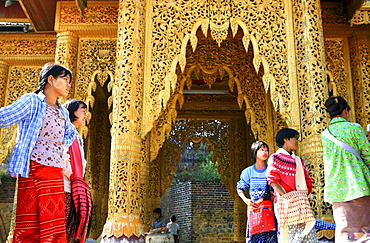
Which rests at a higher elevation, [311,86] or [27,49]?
[27,49]

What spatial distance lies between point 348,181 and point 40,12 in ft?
18.7

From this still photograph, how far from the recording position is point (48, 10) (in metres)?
6.73

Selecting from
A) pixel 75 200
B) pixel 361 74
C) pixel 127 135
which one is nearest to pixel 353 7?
pixel 361 74

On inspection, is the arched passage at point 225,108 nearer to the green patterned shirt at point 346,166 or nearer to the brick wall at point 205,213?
the brick wall at point 205,213

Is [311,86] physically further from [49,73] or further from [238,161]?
[238,161]

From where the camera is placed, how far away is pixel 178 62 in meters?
5.87

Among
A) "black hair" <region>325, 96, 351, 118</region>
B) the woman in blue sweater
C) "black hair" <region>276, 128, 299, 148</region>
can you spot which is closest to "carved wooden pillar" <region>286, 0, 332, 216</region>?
the woman in blue sweater

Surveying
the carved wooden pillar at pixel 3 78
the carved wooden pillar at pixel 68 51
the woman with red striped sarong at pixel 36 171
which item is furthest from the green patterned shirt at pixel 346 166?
the carved wooden pillar at pixel 3 78

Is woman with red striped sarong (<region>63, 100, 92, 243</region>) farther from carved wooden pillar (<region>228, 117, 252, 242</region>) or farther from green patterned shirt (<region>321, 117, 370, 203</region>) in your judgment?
carved wooden pillar (<region>228, 117, 252, 242</region>)

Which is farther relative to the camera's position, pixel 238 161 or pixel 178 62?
pixel 238 161

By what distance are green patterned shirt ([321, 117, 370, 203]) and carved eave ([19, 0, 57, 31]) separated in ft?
17.2

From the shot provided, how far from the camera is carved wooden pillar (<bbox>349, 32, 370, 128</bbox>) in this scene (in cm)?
631

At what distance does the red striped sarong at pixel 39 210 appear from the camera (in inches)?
83.4

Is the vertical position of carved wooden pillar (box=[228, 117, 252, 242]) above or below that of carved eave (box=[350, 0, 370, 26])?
below
